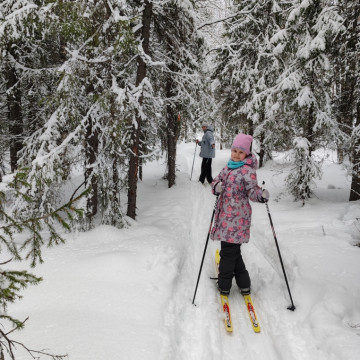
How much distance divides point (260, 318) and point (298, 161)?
595 cm

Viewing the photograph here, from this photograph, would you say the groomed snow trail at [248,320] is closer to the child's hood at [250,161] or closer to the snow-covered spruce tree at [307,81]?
the child's hood at [250,161]

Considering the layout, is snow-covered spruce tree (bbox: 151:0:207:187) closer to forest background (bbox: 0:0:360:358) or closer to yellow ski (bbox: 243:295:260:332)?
forest background (bbox: 0:0:360:358)

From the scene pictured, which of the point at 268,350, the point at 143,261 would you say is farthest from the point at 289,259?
the point at 143,261

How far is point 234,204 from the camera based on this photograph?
197 inches

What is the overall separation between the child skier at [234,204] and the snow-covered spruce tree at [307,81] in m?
4.62

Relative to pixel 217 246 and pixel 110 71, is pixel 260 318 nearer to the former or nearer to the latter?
pixel 217 246

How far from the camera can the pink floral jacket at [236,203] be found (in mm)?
4930

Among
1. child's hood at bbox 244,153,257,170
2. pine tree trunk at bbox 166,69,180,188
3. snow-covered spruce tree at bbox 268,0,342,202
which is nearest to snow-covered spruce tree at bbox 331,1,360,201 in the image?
snow-covered spruce tree at bbox 268,0,342,202

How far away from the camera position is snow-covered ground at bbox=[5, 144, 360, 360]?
3693mm

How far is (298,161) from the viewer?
9336 mm

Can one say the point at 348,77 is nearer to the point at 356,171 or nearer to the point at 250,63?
the point at 356,171

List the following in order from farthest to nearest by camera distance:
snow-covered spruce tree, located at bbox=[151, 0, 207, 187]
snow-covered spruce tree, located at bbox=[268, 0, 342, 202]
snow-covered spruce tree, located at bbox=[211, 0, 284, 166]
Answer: snow-covered spruce tree, located at bbox=[211, 0, 284, 166] < snow-covered spruce tree, located at bbox=[151, 0, 207, 187] < snow-covered spruce tree, located at bbox=[268, 0, 342, 202]

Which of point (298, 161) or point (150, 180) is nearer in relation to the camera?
point (298, 161)

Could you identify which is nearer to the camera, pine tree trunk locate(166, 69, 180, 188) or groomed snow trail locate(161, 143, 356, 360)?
groomed snow trail locate(161, 143, 356, 360)
